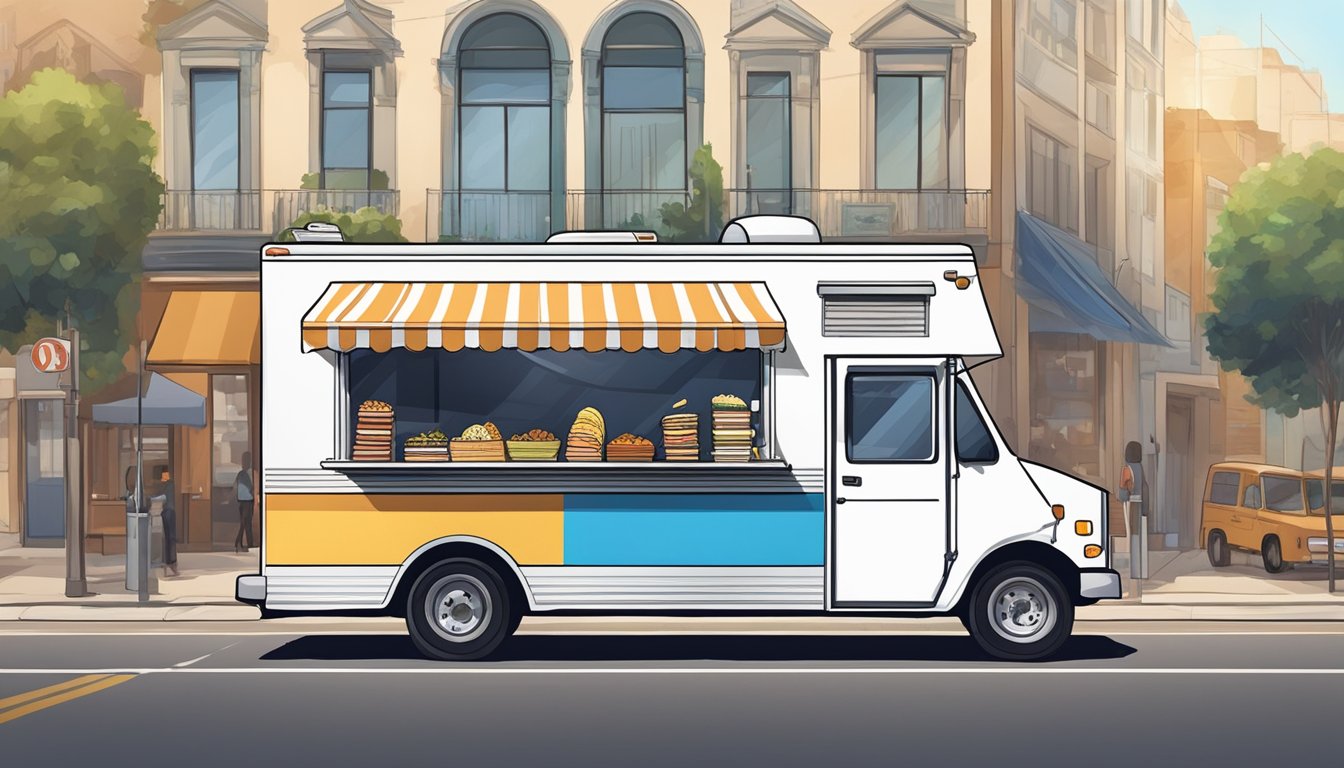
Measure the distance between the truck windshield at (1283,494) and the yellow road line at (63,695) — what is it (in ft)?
55.0

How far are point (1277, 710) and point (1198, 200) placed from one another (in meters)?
31.9

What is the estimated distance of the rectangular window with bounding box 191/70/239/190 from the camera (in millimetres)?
26953

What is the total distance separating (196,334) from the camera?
84.1 feet

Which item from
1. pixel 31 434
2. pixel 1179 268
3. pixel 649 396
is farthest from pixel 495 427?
pixel 1179 268

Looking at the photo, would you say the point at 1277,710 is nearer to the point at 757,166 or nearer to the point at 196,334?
the point at 757,166

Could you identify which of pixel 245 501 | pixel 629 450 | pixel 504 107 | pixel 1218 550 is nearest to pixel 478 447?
pixel 629 450

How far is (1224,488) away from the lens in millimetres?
25078

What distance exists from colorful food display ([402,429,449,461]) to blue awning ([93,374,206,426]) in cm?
1276

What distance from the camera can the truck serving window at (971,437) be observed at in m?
13.5

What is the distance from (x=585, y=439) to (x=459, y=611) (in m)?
1.76

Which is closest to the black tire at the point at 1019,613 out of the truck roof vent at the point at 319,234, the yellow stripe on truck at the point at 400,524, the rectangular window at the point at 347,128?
the yellow stripe on truck at the point at 400,524

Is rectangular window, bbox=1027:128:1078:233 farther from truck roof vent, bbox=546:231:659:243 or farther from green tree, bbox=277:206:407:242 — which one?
truck roof vent, bbox=546:231:659:243

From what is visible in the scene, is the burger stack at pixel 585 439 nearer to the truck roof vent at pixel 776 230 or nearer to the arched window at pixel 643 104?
the truck roof vent at pixel 776 230

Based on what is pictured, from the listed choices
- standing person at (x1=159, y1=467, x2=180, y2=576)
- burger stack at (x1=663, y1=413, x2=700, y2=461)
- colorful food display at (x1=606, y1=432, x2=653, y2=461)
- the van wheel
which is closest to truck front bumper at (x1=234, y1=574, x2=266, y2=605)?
colorful food display at (x1=606, y1=432, x2=653, y2=461)
